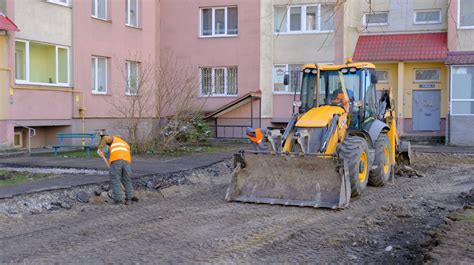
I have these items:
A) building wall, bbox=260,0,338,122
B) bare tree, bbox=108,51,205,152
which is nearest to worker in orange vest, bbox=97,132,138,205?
bare tree, bbox=108,51,205,152

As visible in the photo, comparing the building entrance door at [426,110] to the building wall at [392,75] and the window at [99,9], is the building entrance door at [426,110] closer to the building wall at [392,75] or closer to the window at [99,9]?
the building wall at [392,75]

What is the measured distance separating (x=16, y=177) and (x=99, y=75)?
10.4 m

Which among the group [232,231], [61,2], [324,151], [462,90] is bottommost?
[232,231]

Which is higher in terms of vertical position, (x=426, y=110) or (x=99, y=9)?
(x=99, y=9)

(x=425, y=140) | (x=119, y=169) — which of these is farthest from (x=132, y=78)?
(x=425, y=140)

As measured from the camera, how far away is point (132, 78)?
20797 mm

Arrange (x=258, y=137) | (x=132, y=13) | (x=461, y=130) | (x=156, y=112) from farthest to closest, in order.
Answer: (x=132, y=13), (x=461, y=130), (x=156, y=112), (x=258, y=137)

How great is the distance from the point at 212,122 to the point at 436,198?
55.7 ft

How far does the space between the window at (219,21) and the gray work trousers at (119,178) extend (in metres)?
17.4

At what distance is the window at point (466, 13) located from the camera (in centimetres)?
2570

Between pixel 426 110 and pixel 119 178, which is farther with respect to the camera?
pixel 426 110

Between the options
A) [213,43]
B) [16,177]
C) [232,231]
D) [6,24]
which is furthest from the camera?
[213,43]

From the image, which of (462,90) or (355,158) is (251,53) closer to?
(462,90)

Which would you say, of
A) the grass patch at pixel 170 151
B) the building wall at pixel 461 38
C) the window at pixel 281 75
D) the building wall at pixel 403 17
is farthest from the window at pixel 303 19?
the grass patch at pixel 170 151
